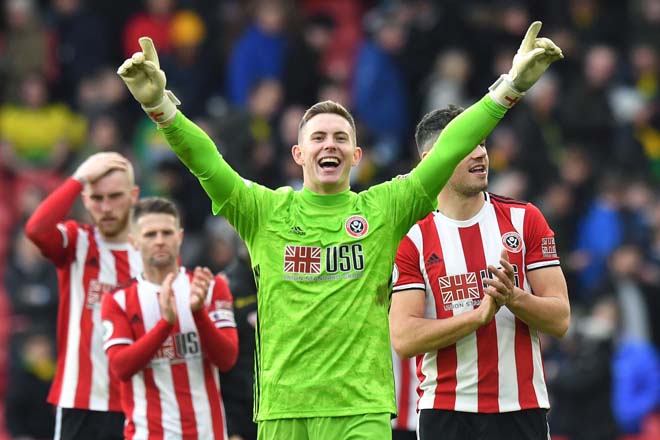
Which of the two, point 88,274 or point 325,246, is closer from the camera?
point 325,246

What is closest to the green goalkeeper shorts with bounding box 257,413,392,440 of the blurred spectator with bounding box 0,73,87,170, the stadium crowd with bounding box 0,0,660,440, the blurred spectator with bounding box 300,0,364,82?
the stadium crowd with bounding box 0,0,660,440

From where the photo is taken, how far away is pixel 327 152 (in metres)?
6.71

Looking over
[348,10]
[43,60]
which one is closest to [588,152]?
[348,10]

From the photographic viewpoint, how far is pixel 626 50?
17156mm

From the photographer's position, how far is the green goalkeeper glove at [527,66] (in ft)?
21.1

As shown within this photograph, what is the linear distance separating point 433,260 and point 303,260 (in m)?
0.87

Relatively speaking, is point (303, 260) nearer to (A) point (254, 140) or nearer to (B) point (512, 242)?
(B) point (512, 242)

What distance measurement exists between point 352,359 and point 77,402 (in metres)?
2.58

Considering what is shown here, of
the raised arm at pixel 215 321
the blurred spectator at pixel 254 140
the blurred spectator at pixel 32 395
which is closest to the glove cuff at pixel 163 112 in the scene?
the raised arm at pixel 215 321

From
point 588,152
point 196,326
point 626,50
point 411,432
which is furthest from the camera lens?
point 626,50

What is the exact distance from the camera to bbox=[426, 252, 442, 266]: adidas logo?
7.17 m

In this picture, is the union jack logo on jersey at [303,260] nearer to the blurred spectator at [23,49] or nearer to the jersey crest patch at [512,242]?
the jersey crest patch at [512,242]

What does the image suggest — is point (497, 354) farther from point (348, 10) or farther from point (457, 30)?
point (348, 10)

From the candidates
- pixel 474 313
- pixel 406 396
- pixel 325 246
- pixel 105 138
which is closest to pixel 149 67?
pixel 325 246
